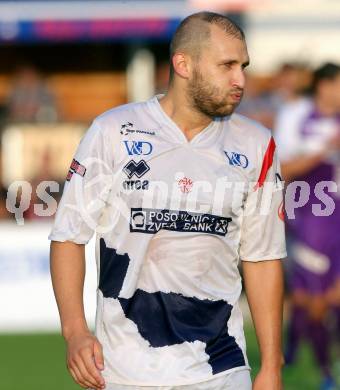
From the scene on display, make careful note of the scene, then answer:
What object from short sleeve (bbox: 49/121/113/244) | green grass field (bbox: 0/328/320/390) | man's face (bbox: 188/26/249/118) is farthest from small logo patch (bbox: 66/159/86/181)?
green grass field (bbox: 0/328/320/390)

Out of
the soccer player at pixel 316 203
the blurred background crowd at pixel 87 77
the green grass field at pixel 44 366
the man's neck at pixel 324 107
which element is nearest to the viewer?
the soccer player at pixel 316 203

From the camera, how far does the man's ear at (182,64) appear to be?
492 centimetres

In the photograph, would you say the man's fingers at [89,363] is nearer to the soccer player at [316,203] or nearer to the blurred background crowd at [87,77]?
the soccer player at [316,203]

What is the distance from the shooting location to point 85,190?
476 cm

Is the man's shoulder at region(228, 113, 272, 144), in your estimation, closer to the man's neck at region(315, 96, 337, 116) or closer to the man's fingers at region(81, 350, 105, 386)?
the man's fingers at region(81, 350, 105, 386)

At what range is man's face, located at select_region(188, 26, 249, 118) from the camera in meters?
4.80

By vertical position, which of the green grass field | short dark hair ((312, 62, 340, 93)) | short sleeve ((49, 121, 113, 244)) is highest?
short sleeve ((49, 121, 113, 244))

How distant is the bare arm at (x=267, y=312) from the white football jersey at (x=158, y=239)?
11 centimetres

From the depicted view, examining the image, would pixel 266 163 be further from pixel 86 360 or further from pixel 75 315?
pixel 86 360

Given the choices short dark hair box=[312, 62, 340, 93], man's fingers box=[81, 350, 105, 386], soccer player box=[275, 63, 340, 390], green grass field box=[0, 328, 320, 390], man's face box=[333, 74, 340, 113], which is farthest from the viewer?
green grass field box=[0, 328, 320, 390]

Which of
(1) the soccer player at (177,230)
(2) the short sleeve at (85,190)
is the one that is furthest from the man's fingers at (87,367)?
(2) the short sleeve at (85,190)

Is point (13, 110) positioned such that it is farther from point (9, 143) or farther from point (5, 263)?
point (5, 263)

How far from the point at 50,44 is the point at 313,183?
11.1 meters

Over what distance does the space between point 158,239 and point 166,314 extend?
12.0 inches
